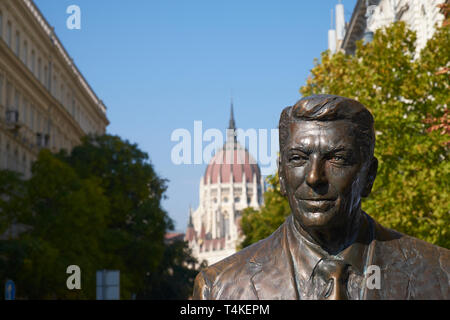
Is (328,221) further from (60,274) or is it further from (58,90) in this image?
(58,90)

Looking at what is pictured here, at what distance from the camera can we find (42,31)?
5394 cm

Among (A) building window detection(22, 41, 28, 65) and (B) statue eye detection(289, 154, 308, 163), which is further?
(A) building window detection(22, 41, 28, 65)

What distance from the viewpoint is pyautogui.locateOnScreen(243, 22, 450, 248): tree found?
2058cm

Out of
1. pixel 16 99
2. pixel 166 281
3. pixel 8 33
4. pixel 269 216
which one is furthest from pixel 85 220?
pixel 166 281

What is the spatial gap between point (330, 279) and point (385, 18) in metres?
43.2

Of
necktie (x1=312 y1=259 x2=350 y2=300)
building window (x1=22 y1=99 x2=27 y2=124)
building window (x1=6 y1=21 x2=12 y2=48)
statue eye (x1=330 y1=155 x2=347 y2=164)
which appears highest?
building window (x1=6 y1=21 x2=12 y2=48)

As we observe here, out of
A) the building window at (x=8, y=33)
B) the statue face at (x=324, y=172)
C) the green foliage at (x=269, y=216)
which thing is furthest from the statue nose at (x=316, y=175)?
the building window at (x=8, y=33)

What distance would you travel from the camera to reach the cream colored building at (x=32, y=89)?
45.6 meters

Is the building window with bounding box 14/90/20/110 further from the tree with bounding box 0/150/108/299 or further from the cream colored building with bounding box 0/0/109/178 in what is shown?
the tree with bounding box 0/150/108/299

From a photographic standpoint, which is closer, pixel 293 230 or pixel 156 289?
pixel 293 230

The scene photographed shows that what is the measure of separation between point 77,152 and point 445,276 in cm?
4583

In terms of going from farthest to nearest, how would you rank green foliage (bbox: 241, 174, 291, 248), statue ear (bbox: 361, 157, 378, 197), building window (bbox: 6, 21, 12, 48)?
building window (bbox: 6, 21, 12, 48) < green foliage (bbox: 241, 174, 291, 248) < statue ear (bbox: 361, 157, 378, 197)

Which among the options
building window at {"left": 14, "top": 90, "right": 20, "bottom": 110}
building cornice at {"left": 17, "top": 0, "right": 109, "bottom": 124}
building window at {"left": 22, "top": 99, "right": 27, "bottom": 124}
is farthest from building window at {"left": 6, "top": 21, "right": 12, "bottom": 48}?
building window at {"left": 22, "top": 99, "right": 27, "bottom": 124}
